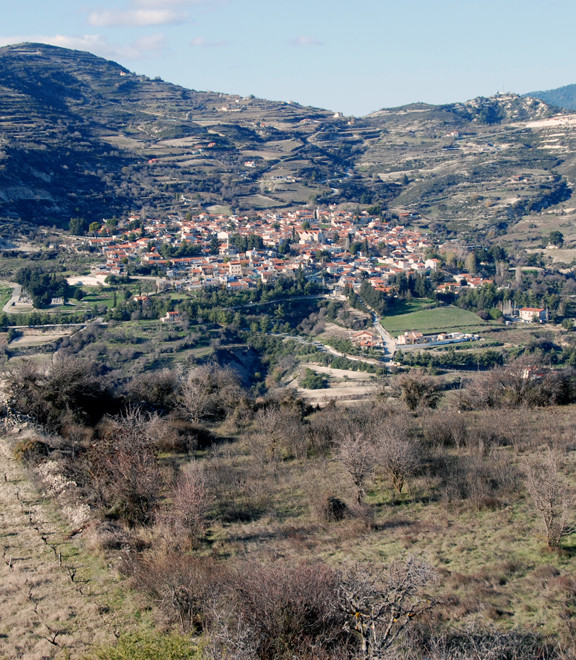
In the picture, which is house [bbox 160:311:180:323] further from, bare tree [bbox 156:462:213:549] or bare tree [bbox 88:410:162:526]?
bare tree [bbox 156:462:213:549]

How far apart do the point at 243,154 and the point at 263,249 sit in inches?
1900

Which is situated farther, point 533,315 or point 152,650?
point 533,315

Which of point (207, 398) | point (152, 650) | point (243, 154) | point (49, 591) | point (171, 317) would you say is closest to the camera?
point (152, 650)

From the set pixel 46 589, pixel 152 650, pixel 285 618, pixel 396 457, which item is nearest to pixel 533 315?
pixel 396 457

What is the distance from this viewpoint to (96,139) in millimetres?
97250

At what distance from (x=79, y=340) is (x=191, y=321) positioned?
25.6 feet

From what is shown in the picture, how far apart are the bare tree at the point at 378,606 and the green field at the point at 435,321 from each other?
120 ft

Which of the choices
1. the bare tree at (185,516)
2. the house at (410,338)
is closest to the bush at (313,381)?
the house at (410,338)

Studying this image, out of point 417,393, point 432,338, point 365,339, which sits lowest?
point 432,338

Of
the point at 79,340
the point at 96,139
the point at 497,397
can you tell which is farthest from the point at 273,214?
the point at 497,397

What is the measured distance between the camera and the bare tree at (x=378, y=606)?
6062 millimetres

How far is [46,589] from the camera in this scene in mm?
8570

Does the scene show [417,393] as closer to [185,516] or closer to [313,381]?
[185,516]

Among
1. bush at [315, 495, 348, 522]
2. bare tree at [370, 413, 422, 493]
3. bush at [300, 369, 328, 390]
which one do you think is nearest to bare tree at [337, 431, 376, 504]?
bare tree at [370, 413, 422, 493]
